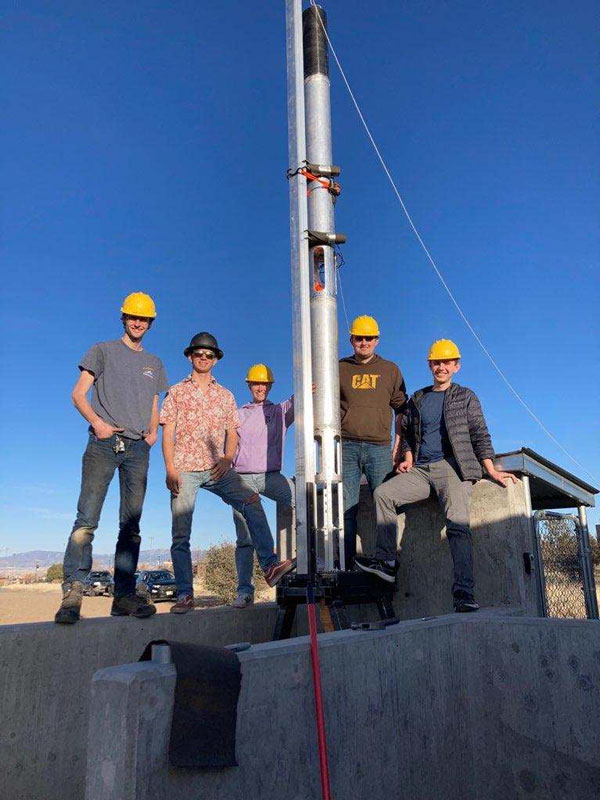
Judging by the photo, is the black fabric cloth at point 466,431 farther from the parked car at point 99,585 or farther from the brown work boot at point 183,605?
the parked car at point 99,585

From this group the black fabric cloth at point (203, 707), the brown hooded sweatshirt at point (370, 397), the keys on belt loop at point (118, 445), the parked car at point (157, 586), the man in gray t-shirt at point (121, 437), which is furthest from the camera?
the parked car at point (157, 586)

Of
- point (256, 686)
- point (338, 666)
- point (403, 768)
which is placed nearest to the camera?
point (256, 686)

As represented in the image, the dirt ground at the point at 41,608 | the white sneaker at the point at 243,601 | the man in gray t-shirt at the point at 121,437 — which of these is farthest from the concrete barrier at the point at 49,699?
the dirt ground at the point at 41,608

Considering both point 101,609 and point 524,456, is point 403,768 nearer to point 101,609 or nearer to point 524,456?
point 524,456

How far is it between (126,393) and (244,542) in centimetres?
183

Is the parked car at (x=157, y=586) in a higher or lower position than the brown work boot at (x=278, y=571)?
lower

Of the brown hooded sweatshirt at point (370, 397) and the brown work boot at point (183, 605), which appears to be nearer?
the brown work boot at point (183, 605)

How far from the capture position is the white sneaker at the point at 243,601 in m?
5.54

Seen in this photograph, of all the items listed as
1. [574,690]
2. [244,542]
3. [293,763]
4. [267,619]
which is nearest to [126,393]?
[244,542]

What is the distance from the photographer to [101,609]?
82.4 feet

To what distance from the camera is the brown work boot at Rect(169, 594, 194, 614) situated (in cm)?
513

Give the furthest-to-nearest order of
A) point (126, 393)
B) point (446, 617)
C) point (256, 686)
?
point (126, 393)
point (446, 617)
point (256, 686)

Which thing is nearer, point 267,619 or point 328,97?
point 267,619

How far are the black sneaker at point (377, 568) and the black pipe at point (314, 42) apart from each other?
15.4 ft
